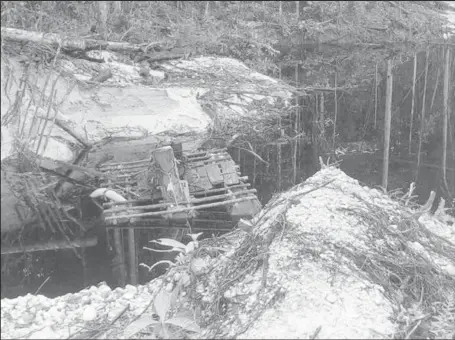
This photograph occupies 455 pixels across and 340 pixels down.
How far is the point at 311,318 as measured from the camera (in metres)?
2.54

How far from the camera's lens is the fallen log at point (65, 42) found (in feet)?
14.7

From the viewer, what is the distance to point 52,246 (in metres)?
3.65

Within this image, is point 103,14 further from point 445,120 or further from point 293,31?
point 445,120

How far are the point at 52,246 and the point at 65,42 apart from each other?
2.83m

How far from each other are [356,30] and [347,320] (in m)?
9.60

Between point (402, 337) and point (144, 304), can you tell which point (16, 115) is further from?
point (402, 337)

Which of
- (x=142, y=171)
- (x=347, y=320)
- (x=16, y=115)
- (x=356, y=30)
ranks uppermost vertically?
(x=356, y=30)

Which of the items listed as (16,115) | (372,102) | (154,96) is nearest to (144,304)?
(16,115)

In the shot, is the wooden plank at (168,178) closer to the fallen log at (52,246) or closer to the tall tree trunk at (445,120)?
the fallen log at (52,246)

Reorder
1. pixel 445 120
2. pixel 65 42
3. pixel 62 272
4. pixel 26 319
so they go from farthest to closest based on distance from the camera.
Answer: pixel 445 120, pixel 65 42, pixel 62 272, pixel 26 319

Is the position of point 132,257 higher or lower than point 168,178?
lower

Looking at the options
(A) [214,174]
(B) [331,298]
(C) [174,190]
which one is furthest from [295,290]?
(A) [214,174]

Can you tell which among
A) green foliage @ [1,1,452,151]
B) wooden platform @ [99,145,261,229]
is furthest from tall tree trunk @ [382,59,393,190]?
wooden platform @ [99,145,261,229]

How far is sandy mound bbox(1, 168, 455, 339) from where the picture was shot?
2609 millimetres
